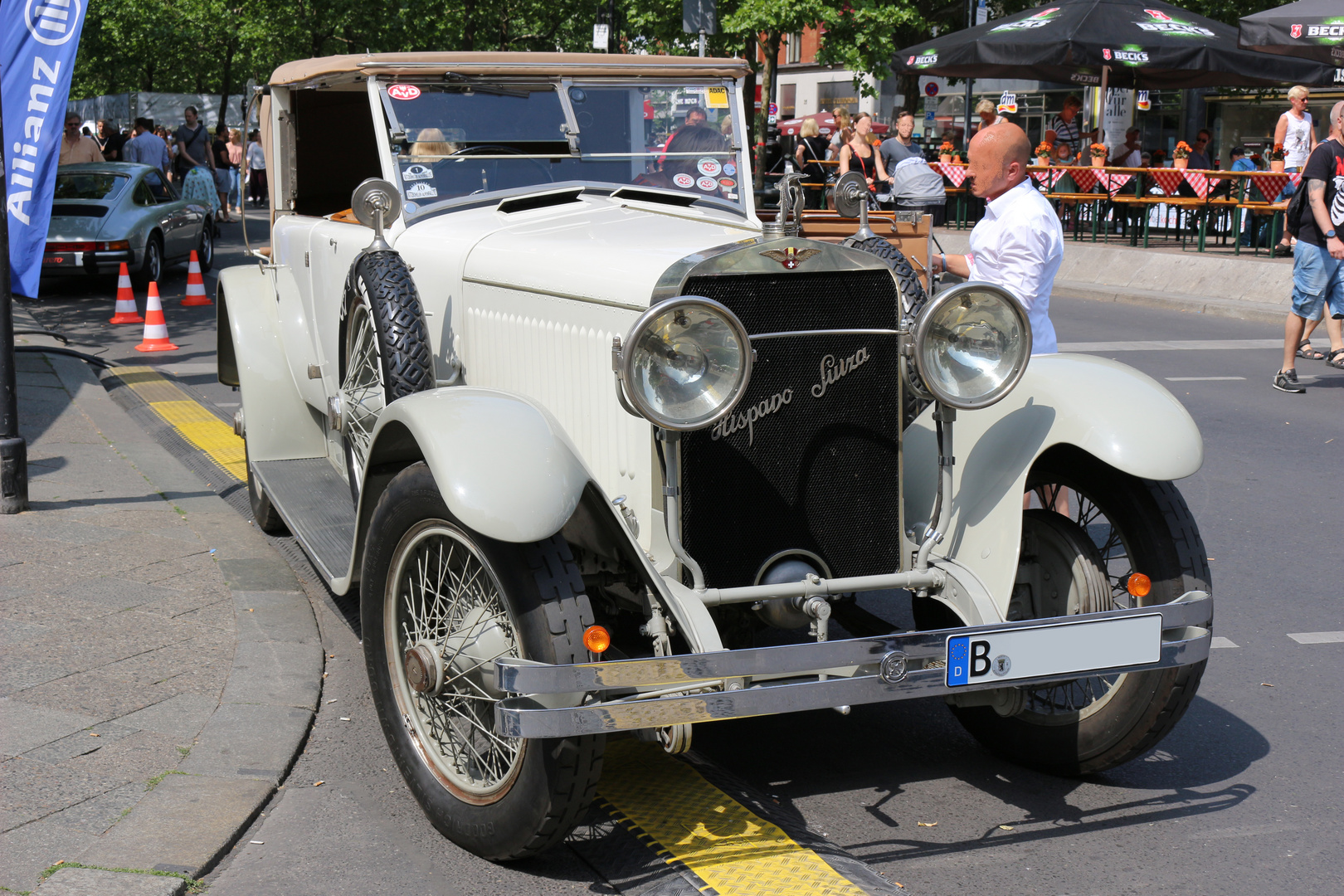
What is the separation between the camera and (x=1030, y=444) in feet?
11.7

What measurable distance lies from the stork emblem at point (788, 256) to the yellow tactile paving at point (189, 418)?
450 cm

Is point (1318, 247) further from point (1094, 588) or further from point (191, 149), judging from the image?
point (191, 149)

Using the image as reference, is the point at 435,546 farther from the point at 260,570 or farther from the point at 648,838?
the point at 260,570

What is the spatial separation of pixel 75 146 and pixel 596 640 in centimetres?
1626

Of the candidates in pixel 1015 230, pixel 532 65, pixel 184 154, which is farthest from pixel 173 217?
pixel 1015 230

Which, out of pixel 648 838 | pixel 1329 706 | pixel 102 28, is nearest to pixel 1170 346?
pixel 1329 706

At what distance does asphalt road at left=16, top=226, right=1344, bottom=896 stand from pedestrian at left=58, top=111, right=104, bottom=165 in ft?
44.9

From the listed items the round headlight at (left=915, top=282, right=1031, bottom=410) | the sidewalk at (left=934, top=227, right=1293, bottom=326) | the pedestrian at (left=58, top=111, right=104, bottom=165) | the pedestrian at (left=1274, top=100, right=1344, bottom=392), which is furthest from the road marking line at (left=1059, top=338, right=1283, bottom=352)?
the pedestrian at (left=58, top=111, right=104, bottom=165)

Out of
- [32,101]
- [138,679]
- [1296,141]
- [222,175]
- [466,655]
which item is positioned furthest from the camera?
[222,175]

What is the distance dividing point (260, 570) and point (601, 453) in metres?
2.41

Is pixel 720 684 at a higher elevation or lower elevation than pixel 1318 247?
lower

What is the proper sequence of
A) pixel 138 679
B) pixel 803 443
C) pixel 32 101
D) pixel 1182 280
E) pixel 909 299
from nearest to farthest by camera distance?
pixel 803 443 → pixel 909 299 → pixel 138 679 → pixel 32 101 → pixel 1182 280

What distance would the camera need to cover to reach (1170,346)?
37.3ft

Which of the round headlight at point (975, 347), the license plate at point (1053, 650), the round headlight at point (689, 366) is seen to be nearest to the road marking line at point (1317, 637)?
the license plate at point (1053, 650)
